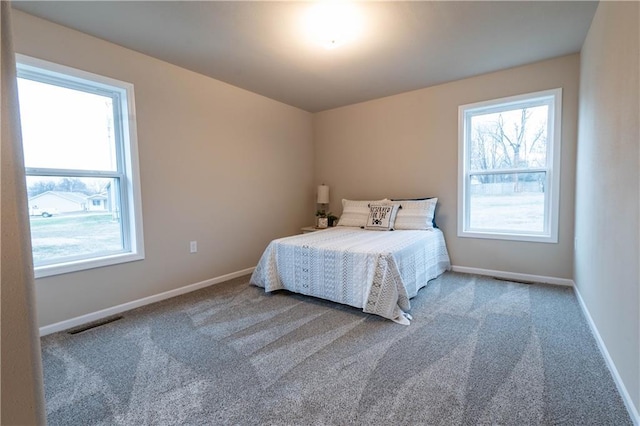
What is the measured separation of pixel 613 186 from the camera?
1729mm

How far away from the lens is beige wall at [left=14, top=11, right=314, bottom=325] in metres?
2.39

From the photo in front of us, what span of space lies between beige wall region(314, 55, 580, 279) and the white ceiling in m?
0.24

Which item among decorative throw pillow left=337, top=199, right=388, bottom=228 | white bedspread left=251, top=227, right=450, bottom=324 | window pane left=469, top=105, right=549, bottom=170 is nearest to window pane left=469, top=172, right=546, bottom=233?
window pane left=469, top=105, right=549, bottom=170

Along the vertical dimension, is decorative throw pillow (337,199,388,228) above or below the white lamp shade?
below

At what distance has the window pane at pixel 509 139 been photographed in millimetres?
3254

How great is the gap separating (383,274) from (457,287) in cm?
125

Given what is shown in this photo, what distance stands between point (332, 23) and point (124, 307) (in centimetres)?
303

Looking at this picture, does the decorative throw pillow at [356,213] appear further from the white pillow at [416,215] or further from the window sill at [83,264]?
the window sill at [83,264]

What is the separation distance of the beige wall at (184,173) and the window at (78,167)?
10 cm

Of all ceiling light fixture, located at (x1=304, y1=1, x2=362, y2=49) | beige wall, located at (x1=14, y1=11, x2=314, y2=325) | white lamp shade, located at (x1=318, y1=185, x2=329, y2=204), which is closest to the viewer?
ceiling light fixture, located at (x1=304, y1=1, x2=362, y2=49)

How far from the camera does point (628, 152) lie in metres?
1.49

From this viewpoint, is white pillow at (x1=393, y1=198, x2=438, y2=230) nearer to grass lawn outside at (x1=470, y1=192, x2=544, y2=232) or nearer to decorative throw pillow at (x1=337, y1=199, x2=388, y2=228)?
decorative throw pillow at (x1=337, y1=199, x2=388, y2=228)

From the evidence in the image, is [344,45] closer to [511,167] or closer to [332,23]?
[332,23]

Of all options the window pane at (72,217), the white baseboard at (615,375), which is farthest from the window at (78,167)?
the white baseboard at (615,375)
